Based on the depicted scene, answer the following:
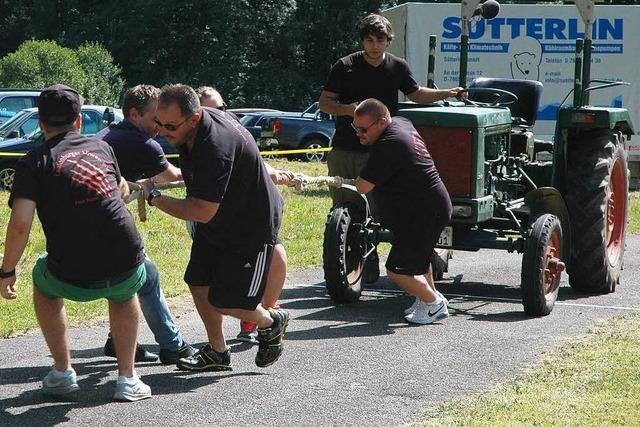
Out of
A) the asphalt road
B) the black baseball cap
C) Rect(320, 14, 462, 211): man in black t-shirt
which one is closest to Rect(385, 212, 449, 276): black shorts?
the asphalt road

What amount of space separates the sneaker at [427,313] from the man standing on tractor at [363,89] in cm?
128

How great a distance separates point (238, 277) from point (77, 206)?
1.10 m

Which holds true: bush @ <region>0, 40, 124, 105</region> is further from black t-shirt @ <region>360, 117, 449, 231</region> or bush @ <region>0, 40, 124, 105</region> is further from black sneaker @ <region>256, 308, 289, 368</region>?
black sneaker @ <region>256, 308, 289, 368</region>

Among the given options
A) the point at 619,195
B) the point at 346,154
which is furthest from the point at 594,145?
the point at 346,154

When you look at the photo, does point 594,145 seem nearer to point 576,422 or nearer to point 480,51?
point 576,422

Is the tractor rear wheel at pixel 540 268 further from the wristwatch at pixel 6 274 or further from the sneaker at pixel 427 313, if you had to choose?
the wristwatch at pixel 6 274

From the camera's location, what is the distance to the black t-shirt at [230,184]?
625 centimetres

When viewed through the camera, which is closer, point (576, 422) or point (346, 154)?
point (576, 422)

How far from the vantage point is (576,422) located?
229 inches

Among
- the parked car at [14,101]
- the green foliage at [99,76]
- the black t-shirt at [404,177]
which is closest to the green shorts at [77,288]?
the black t-shirt at [404,177]

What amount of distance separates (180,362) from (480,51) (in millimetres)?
15073

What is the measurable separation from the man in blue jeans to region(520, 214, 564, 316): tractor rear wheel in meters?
2.77

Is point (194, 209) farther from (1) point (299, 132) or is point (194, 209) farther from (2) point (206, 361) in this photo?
(1) point (299, 132)

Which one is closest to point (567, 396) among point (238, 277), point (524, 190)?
point (238, 277)
